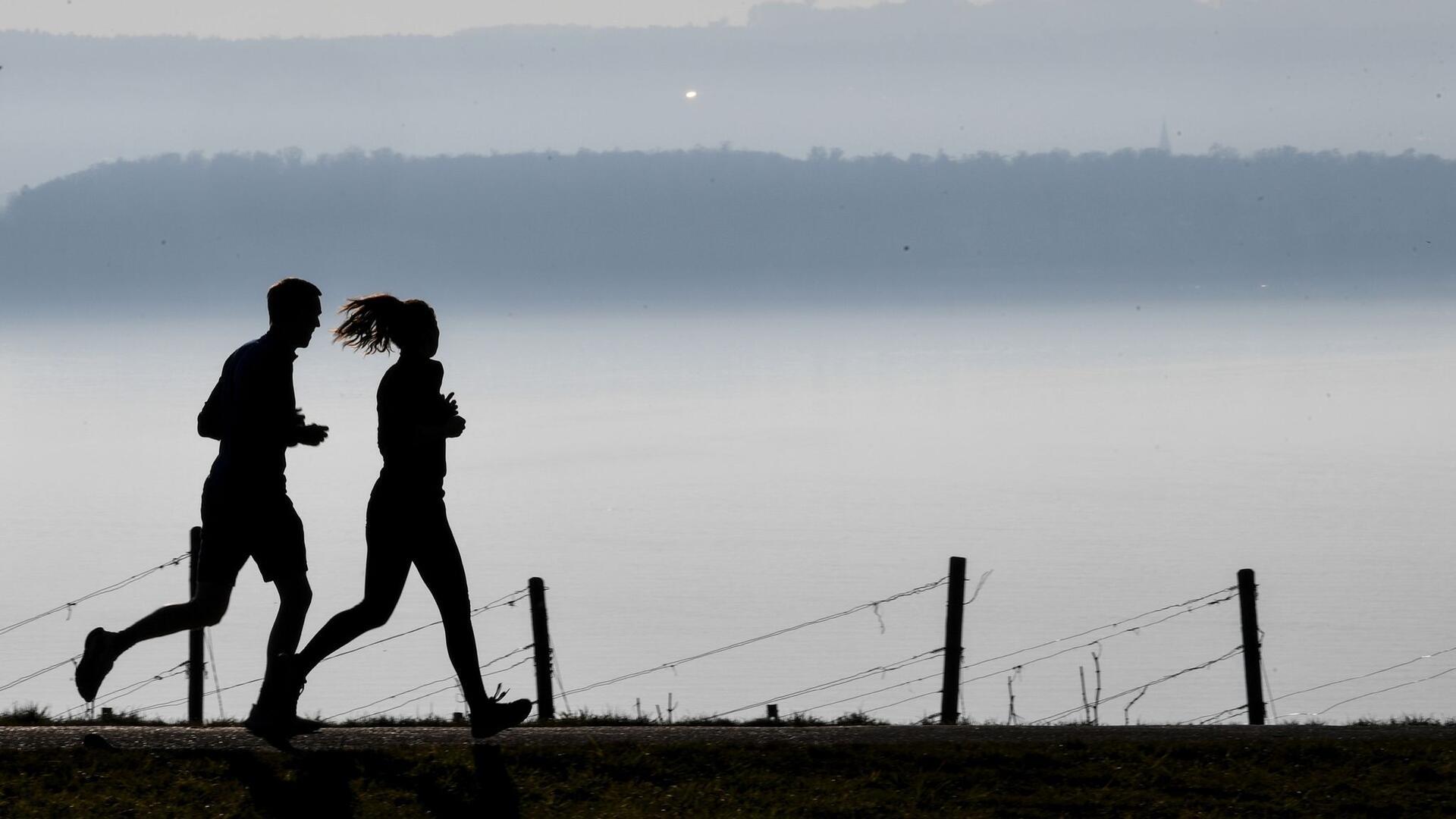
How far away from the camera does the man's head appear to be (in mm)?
6547

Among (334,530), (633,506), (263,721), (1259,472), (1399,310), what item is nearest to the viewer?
(263,721)

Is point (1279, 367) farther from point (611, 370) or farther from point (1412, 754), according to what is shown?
point (1412, 754)

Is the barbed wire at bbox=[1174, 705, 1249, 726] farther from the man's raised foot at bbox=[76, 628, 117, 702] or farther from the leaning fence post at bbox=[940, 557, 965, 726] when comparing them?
the man's raised foot at bbox=[76, 628, 117, 702]

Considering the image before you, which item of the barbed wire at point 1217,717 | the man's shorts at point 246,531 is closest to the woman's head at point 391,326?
the man's shorts at point 246,531

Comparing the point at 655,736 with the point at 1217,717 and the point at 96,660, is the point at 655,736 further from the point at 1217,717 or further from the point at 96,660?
the point at 1217,717

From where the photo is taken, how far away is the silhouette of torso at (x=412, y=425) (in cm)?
655

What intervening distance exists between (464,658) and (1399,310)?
17931 centimetres

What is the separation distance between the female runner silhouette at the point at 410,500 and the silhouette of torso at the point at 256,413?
0.31 metres

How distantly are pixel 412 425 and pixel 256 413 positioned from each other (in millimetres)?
555

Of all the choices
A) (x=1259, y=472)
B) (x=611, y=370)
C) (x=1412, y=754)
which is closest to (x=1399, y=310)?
(x=611, y=370)

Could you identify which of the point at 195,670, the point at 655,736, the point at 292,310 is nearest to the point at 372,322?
the point at 292,310

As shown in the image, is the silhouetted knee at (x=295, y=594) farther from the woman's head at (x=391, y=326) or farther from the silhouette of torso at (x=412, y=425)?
the woman's head at (x=391, y=326)

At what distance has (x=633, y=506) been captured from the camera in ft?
153

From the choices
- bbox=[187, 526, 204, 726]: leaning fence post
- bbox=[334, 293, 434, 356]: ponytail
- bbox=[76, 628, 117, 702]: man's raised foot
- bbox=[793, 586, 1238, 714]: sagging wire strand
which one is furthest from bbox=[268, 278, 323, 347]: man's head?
bbox=[793, 586, 1238, 714]: sagging wire strand
